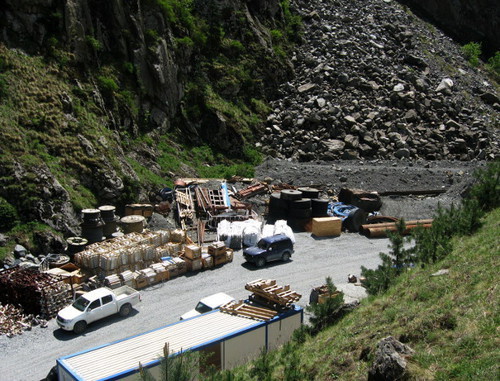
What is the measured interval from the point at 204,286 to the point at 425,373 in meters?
12.6

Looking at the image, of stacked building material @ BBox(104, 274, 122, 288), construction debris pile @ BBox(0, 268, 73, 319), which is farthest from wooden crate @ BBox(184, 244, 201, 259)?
construction debris pile @ BBox(0, 268, 73, 319)

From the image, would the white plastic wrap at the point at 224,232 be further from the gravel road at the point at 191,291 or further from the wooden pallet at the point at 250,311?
the wooden pallet at the point at 250,311

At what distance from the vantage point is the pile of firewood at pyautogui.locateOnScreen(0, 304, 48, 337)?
15.8 metres

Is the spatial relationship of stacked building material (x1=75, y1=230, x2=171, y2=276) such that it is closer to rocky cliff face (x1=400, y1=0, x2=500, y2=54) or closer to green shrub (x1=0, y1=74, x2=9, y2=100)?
green shrub (x1=0, y1=74, x2=9, y2=100)

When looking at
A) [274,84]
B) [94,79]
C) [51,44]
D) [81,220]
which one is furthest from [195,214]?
[274,84]

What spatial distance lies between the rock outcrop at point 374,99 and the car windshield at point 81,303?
25.6m

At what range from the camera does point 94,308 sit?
645 inches

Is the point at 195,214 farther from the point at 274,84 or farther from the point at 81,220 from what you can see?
the point at 274,84

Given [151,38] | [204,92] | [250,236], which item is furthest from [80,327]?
[204,92]

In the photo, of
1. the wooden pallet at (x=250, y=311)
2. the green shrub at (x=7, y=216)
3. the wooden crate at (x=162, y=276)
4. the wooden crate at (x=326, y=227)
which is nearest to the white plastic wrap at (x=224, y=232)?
the wooden crate at (x=162, y=276)

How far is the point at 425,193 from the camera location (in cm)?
3353

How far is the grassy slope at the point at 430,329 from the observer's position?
8117 millimetres

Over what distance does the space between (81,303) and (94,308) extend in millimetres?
500

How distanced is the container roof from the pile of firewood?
5.31 m
